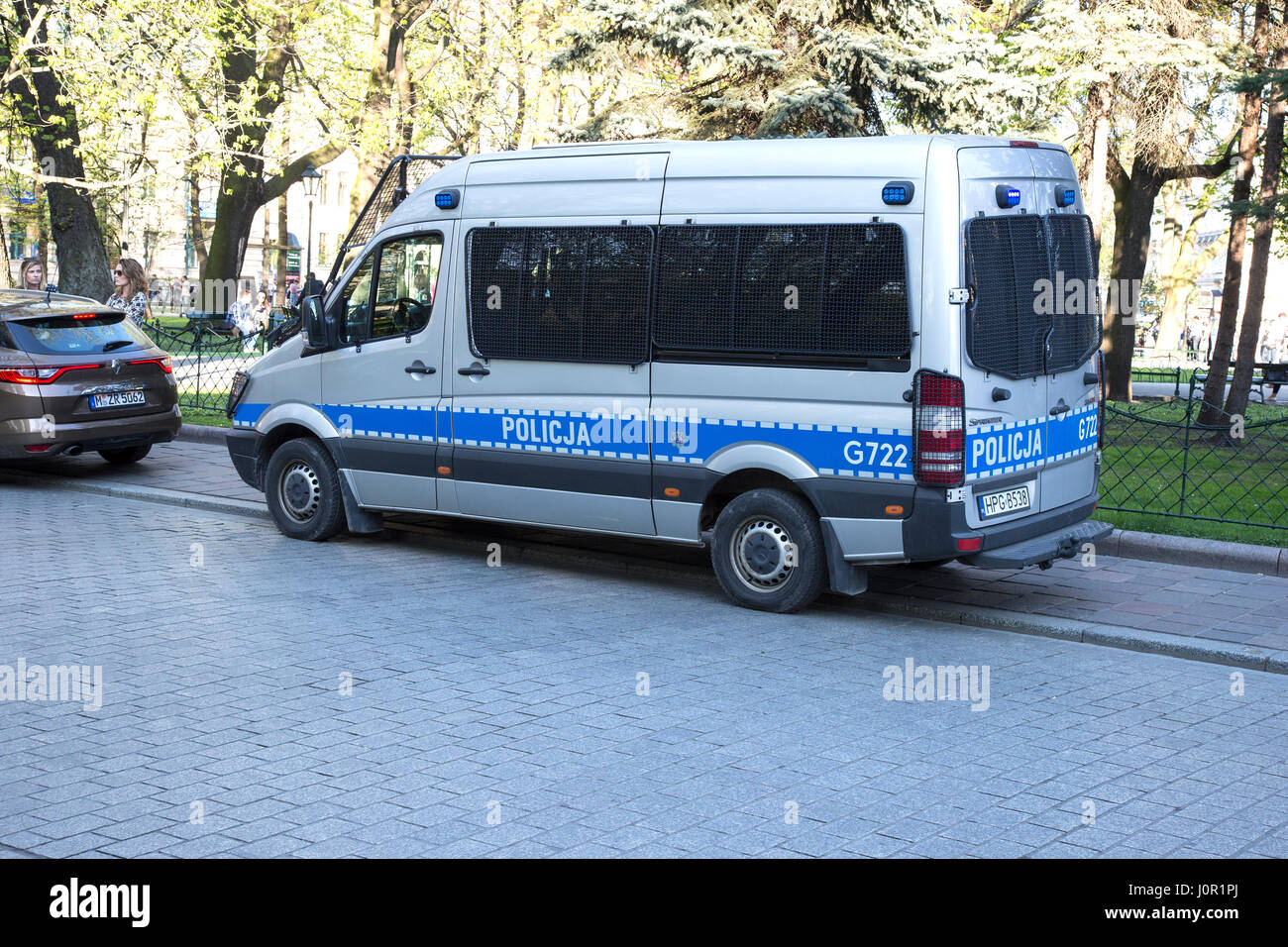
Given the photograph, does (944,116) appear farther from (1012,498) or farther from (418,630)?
(418,630)

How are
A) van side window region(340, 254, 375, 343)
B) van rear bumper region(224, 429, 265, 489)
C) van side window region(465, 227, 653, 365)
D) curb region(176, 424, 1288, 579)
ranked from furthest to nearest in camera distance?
1. van rear bumper region(224, 429, 265, 489)
2. van side window region(340, 254, 375, 343)
3. curb region(176, 424, 1288, 579)
4. van side window region(465, 227, 653, 365)

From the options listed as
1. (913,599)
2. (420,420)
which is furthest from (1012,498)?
(420,420)

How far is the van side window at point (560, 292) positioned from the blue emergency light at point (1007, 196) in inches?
83.0

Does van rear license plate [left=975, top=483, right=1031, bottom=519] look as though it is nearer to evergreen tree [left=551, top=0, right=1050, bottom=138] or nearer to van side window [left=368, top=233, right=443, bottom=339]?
van side window [left=368, top=233, right=443, bottom=339]

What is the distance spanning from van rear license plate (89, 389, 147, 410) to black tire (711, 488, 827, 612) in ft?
23.0

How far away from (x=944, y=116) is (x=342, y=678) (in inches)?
477

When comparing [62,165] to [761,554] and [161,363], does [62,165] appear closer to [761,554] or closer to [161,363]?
[161,363]

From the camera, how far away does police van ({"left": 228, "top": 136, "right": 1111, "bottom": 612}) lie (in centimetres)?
761

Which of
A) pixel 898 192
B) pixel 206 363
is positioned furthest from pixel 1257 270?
pixel 206 363

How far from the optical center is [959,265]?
746 centimetres

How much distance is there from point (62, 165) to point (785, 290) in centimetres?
1794

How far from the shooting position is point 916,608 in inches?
331

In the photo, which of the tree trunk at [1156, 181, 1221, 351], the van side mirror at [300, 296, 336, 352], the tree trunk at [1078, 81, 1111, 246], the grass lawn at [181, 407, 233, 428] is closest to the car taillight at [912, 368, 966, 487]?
the van side mirror at [300, 296, 336, 352]
